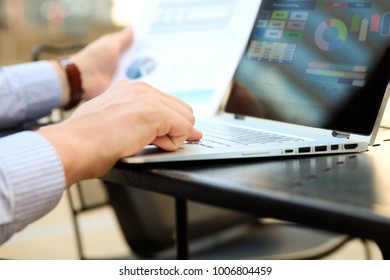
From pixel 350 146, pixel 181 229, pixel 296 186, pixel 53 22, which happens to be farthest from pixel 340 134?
pixel 53 22

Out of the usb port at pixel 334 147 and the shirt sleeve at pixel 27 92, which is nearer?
the usb port at pixel 334 147

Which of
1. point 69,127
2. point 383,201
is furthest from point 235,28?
point 383,201

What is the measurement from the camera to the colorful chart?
2.55 ft

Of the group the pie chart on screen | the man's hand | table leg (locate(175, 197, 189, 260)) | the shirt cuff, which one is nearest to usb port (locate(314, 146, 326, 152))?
the man's hand

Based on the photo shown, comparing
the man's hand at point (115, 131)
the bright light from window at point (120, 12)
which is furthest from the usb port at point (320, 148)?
the bright light from window at point (120, 12)

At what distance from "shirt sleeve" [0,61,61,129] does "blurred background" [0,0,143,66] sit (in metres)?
2.27

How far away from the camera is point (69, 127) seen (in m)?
0.62

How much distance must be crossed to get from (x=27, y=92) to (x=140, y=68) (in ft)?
0.71

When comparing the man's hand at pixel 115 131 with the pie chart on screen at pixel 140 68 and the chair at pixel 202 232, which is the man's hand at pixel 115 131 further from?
the chair at pixel 202 232

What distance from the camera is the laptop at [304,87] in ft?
2.19

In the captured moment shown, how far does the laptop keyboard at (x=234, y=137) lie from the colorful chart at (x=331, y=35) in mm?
148

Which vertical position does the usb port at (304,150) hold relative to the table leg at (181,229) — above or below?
above

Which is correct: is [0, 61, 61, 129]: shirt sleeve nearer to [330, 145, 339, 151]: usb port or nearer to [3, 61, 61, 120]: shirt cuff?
[3, 61, 61, 120]: shirt cuff
